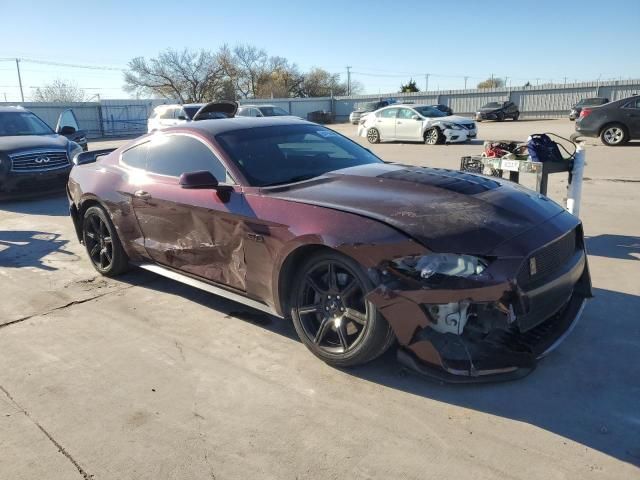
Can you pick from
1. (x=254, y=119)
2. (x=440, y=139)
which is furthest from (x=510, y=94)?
(x=254, y=119)

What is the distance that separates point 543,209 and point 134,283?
12.8 ft

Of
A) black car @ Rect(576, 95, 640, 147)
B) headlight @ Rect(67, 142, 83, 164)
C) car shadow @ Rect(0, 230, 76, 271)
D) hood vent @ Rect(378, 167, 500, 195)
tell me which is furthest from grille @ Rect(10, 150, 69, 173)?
black car @ Rect(576, 95, 640, 147)

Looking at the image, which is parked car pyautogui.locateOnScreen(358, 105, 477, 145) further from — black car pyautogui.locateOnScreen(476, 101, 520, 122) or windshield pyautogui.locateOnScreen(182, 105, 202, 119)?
black car pyautogui.locateOnScreen(476, 101, 520, 122)

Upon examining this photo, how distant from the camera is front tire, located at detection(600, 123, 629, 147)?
16.3 m

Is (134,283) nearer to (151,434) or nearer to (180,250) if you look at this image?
(180,250)

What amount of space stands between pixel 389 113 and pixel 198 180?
18.4 m

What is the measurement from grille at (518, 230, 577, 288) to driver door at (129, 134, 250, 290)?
1.91 meters

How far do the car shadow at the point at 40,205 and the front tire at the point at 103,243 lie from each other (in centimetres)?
383

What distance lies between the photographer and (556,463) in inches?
98.7

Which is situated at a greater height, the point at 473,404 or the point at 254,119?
the point at 254,119

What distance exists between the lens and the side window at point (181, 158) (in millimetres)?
4242

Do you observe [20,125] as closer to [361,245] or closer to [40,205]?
[40,205]

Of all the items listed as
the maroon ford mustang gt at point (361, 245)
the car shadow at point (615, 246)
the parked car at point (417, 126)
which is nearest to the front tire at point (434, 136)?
the parked car at point (417, 126)

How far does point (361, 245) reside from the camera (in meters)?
3.09
